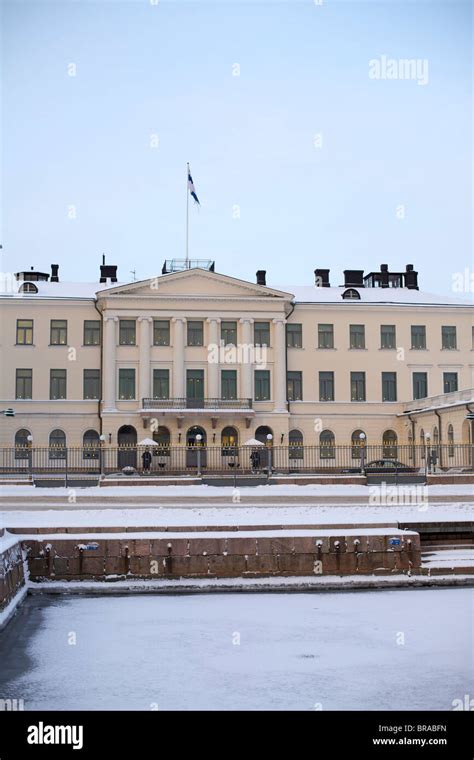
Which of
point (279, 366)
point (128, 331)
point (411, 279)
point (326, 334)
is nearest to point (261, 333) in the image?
point (279, 366)

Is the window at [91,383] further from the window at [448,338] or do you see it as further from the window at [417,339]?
the window at [448,338]

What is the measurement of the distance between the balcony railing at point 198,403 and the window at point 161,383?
94 cm

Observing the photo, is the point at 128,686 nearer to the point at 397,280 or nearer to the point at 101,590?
the point at 101,590

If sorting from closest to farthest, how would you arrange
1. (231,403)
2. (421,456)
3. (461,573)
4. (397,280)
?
(461,573)
(421,456)
(231,403)
(397,280)

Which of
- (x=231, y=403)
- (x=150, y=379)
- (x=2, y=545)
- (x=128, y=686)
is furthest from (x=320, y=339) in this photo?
(x=128, y=686)

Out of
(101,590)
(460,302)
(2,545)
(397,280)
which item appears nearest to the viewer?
(2,545)

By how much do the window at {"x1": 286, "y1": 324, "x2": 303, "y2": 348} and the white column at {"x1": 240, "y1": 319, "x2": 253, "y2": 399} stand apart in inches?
119

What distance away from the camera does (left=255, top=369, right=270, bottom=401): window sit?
2111 inches

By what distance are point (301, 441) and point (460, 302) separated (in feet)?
47.8

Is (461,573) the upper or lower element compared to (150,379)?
lower

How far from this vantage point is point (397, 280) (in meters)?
62.8

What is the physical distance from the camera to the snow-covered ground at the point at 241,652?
10.7 metres

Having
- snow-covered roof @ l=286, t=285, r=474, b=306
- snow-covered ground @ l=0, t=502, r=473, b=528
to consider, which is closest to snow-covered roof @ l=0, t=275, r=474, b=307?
snow-covered roof @ l=286, t=285, r=474, b=306
